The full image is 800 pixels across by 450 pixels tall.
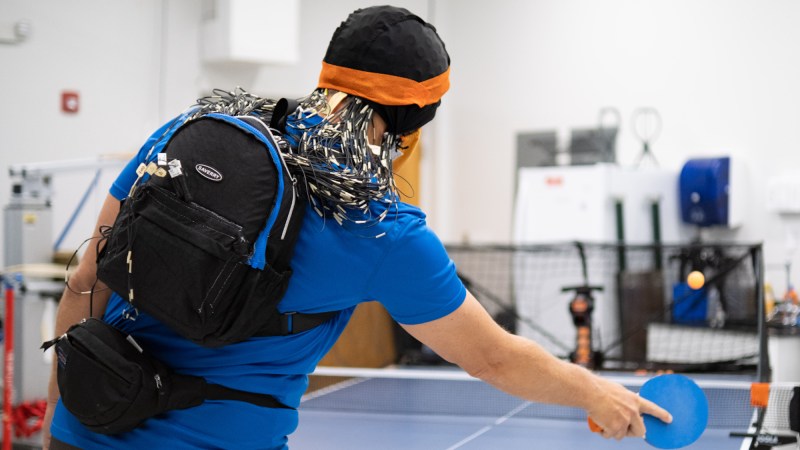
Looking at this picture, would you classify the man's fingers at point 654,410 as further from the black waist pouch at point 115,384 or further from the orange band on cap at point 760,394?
the orange band on cap at point 760,394

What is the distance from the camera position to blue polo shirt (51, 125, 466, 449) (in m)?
1.49

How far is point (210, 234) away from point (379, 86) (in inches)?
14.9

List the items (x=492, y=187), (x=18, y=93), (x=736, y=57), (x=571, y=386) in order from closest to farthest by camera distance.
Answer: (x=571, y=386) → (x=18, y=93) → (x=736, y=57) → (x=492, y=187)

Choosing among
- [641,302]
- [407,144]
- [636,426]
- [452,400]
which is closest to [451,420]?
[452,400]

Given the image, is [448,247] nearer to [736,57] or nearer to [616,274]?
[616,274]

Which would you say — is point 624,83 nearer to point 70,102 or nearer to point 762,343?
point 762,343

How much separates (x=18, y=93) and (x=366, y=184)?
646 cm

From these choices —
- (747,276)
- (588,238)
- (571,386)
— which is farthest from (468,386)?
(571,386)

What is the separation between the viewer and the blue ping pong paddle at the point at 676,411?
1974 mm

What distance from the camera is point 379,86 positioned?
5.14ft

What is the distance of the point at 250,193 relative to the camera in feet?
4.62

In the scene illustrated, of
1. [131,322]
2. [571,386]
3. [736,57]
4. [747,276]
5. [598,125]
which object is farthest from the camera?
[598,125]

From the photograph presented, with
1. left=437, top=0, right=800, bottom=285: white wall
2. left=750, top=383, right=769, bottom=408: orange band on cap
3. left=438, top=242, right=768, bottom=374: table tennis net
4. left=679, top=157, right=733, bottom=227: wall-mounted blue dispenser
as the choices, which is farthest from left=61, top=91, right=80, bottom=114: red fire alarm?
left=750, top=383, right=769, bottom=408: orange band on cap

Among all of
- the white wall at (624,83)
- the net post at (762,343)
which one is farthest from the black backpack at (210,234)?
the white wall at (624,83)
